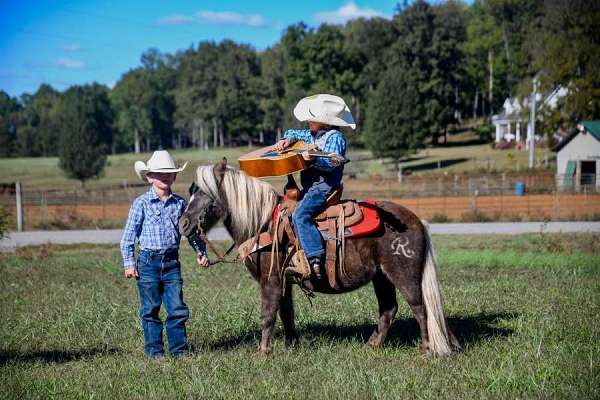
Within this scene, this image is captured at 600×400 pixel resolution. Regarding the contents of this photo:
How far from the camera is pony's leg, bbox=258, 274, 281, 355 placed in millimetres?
7668

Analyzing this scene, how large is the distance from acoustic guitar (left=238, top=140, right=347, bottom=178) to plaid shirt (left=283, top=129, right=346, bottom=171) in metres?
0.10

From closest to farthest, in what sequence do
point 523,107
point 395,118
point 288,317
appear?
1. point 288,317
2. point 523,107
3. point 395,118

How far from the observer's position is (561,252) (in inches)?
707

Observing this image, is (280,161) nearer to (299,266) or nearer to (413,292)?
(299,266)

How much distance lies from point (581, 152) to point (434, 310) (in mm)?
39902

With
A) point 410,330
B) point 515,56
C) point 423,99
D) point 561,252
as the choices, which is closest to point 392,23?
point 423,99

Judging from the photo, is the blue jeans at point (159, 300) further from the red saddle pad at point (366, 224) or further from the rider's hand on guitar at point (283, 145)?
the red saddle pad at point (366, 224)

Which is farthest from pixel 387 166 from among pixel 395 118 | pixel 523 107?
pixel 523 107

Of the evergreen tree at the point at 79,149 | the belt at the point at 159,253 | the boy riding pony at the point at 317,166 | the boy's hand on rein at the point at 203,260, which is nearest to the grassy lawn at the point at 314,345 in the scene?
the boy's hand on rein at the point at 203,260

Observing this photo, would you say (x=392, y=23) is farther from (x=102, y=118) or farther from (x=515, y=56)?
(x=102, y=118)

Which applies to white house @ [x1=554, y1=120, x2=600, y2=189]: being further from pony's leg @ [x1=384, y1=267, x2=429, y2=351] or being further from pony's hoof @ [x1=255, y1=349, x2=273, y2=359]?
pony's hoof @ [x1=255, y1=349, x2=273, y2=359]

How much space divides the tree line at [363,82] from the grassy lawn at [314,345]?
39.4m

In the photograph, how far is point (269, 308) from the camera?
7680mm

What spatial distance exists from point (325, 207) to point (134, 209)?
6.97 feet
